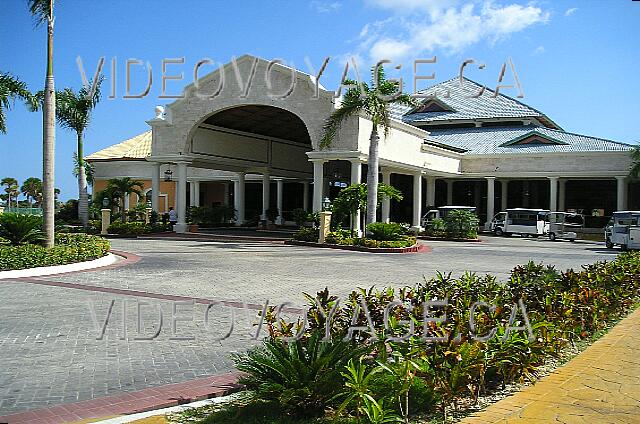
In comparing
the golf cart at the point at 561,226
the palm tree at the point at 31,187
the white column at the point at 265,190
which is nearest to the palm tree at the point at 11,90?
the white column at the point at 265,190

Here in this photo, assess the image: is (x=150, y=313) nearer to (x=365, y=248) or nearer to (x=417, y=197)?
(x=365, y=248)

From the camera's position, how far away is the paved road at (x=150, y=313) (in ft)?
22.4

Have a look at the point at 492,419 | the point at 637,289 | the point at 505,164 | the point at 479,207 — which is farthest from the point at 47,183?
the point at 479,207

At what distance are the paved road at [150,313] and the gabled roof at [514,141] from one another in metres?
22.9

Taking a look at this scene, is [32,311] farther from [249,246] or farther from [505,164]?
[505,164]

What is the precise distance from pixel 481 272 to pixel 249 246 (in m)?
12.4

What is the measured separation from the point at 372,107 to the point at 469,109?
3085 cm

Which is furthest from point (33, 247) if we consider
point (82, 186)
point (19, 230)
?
point (82, 186)

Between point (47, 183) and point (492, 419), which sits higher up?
point (47, 183)

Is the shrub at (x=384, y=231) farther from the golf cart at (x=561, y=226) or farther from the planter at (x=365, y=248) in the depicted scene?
the golf cart at (x=561, y=226)

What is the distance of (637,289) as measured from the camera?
40.0ft

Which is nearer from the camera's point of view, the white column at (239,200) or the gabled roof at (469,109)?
the white column at (239,200)

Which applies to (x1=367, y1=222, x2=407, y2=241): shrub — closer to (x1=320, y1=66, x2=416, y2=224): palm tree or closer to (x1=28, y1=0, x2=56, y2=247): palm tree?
(x1=320, y1=66, x2=416, y2=224): palm tree

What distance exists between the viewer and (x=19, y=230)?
19438mm
